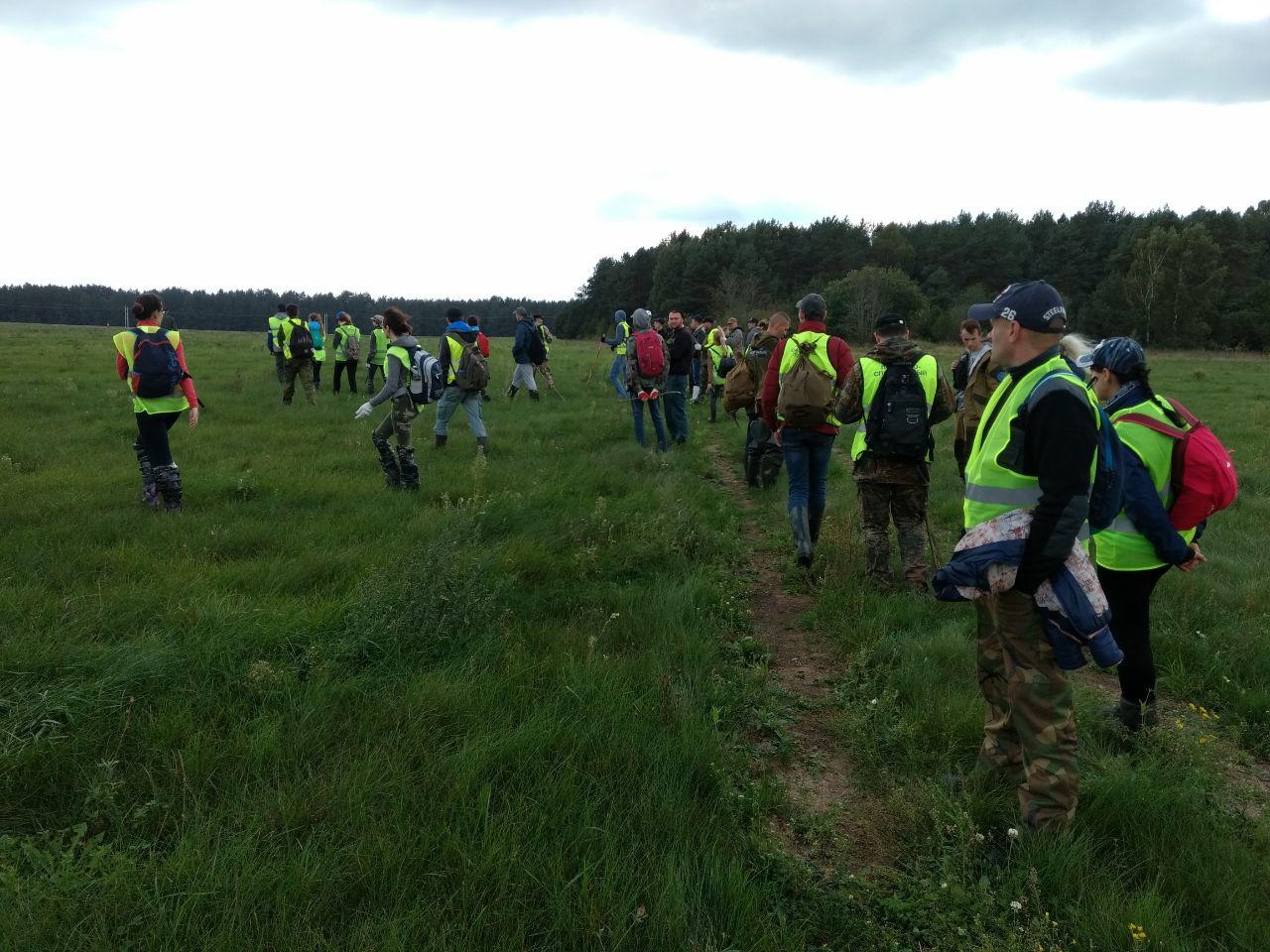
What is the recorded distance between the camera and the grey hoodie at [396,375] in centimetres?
772

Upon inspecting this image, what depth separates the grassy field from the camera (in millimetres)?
2297

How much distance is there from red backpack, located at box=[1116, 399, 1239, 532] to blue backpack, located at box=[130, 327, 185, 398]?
781 centimetres

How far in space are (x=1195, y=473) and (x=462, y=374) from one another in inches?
317

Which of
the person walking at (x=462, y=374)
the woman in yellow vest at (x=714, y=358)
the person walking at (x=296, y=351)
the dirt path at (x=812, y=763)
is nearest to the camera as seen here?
the dirt path at (x=812, y=763)

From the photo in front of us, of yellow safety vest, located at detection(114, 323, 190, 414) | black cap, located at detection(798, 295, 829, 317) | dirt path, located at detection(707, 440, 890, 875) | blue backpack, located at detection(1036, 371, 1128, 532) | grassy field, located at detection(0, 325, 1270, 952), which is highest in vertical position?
black cap, located at detection(798, 295, 829, 317)

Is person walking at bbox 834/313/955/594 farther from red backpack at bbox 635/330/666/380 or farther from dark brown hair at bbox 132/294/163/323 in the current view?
dark brown hair at bbox 132/294/163/323

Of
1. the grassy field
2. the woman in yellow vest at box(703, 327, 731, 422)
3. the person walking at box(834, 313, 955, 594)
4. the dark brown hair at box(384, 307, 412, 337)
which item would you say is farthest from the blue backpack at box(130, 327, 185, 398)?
the woman in yellow vest at box(703, 327, 731, 422)

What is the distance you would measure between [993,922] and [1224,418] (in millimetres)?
16789

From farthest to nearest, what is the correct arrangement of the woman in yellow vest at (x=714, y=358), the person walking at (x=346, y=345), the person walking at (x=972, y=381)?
the person walking at (x=346, y=345), the woman in yellow vest at (x=714, y=358), the person walking at (x=972, y=381)

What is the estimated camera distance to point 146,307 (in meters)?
6.55

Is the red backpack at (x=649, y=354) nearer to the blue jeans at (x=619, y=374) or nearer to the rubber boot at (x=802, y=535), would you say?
the rubber boot at (x=802, y=535)

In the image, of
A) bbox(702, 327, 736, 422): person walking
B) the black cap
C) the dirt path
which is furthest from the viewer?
bbox(702, 327, 736, 422): person walking

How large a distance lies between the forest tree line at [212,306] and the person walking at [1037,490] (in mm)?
90613

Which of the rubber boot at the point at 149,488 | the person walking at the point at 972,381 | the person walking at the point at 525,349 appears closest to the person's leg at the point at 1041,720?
the person walking at the point at 972,381
